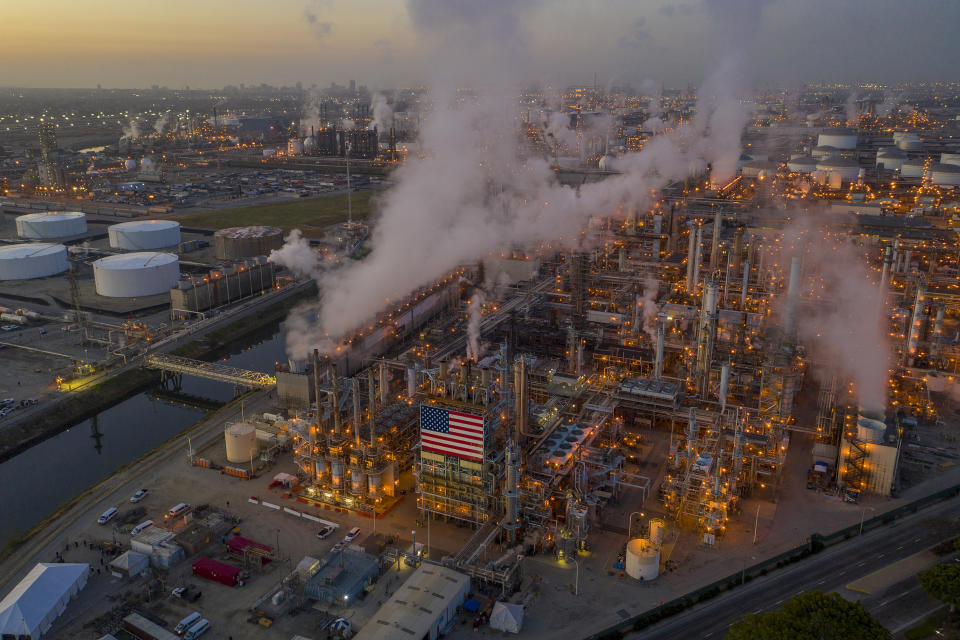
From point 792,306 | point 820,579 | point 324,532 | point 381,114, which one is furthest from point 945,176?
point 381,114

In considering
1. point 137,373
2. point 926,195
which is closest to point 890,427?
point 137,373

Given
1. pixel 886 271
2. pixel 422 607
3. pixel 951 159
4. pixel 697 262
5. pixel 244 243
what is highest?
pixel 951 159

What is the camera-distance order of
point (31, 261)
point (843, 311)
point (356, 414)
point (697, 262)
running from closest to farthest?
point (356, 414)
point (843, 311)
point (697, 262)
point (31, 261)

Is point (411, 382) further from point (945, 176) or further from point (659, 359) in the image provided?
point (945, 176)

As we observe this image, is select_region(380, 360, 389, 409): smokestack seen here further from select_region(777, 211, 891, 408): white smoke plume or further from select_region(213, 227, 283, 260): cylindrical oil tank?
select_region(213, 227, 283, 260): cylindrical oil tank

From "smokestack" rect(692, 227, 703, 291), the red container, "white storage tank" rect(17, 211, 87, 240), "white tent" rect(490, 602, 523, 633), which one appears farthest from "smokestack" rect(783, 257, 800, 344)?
"white storage tank" rect(17, 211, 87, 240)

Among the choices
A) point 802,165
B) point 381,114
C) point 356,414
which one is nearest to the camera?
point 356,414
